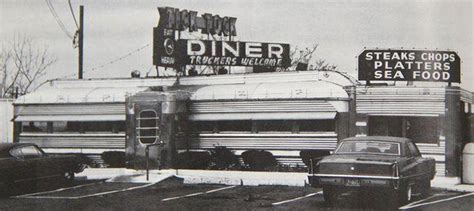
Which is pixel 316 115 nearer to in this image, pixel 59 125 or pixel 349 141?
pixel 349 141

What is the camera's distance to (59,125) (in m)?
25.8

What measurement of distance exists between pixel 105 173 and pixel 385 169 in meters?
10.5

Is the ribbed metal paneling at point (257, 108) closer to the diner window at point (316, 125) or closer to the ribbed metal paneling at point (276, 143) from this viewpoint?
the diner window at point (316, 125)

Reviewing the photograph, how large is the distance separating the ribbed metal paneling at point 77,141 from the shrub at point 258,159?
4736mm

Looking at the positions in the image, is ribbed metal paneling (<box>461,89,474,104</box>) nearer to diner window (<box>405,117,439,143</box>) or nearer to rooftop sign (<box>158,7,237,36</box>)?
diner window (<box>405,117,439,143</box>)

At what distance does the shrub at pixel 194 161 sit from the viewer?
2258cm

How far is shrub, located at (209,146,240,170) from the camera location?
22.5 m

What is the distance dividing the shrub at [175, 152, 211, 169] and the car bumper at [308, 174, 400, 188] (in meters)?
9.70

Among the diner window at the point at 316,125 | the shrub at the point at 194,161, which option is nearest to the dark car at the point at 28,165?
the shrub at the point at 194,161

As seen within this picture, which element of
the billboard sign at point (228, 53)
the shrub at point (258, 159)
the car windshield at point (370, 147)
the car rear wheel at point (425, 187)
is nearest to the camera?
the car windshield at point (370, 147)

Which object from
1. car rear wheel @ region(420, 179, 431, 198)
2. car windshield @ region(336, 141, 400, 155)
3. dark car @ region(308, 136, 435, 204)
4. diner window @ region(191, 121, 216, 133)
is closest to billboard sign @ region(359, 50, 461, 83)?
diner window @ region(191, 121, 216, 133)

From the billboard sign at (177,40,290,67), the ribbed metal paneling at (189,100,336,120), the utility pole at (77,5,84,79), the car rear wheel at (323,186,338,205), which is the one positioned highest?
the utility pole at (77,5,84,79)

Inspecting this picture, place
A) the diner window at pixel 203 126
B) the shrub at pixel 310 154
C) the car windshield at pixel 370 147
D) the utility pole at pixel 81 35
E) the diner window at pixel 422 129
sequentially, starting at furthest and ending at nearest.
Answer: the utility pole at pixel 81 35
the diner window at pixel 203 126
the shrub at pixel 310 154
the diner window at pixel 422 129
the car windshield at pixel 370 147

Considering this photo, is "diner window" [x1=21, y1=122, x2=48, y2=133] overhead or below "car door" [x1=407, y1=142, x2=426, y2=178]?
overhead
